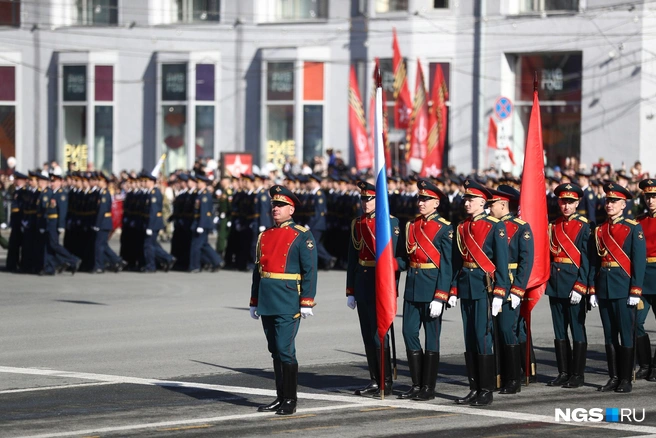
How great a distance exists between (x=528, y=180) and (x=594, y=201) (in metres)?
11.3

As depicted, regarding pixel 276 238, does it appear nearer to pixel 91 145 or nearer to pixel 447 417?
pixel 447 417

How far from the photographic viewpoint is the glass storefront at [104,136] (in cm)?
4150

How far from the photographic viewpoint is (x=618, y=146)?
3525cm

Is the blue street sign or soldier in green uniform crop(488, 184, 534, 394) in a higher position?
the blue street sign

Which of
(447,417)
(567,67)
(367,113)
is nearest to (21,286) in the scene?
(447,417)

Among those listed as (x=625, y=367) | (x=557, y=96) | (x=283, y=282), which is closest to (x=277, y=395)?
(x=283, y=282)

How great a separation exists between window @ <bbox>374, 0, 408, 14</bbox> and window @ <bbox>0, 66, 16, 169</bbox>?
40.7ft

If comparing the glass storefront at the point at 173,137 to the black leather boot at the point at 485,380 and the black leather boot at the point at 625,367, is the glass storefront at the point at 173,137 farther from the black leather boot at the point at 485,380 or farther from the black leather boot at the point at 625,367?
the black leather boot at the point at 485,380

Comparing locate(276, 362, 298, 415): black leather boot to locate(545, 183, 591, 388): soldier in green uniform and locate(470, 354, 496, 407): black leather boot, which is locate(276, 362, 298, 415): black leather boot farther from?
locate(545, 183, 591, 388): soldier in green uniform

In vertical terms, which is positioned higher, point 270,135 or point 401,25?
point 401,25

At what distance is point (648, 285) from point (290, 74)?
88.3 ft

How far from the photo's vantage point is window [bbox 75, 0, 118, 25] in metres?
41.6

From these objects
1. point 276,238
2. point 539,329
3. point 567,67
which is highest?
point 567,67

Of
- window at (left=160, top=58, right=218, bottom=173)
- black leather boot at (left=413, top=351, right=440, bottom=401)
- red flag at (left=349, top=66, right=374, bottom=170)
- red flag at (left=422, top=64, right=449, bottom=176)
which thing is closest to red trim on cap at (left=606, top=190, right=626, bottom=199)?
black leather boot at (left=413, top=351, right=440, bottom=401)
